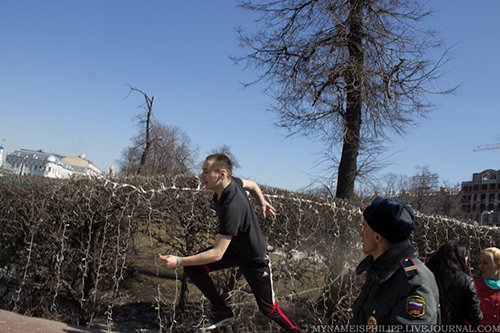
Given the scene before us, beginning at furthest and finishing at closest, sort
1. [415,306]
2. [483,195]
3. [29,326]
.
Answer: [483,195] → [29,326] → [415,306]

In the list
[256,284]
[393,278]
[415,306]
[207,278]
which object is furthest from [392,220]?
[207,278]

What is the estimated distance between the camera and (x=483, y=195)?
8950 cm

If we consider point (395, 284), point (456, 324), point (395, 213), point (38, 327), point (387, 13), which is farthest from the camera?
point (387, 13)

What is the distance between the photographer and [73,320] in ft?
13.8

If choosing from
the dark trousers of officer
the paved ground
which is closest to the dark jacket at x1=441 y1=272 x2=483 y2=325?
the dark trousers of officer

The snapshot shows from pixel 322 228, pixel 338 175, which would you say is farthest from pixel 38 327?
pixel 338 175

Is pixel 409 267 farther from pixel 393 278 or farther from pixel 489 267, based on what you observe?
pixel 489 267

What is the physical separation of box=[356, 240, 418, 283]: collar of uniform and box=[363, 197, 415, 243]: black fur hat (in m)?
0.05

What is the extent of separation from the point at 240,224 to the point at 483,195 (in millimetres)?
105594

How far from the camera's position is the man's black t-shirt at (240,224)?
116 inches

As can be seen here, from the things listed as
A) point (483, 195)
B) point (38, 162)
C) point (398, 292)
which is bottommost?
point (398, 292)

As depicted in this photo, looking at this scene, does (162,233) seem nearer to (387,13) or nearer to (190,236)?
(190,236)

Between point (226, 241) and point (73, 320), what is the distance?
8.63 ft

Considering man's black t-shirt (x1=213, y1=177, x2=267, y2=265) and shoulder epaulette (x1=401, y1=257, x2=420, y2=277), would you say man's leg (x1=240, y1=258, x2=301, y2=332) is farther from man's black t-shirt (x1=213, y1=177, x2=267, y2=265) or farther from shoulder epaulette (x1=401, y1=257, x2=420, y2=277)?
shoulder epaulette (x1=401, y1=257, x2=420, y2=277)
